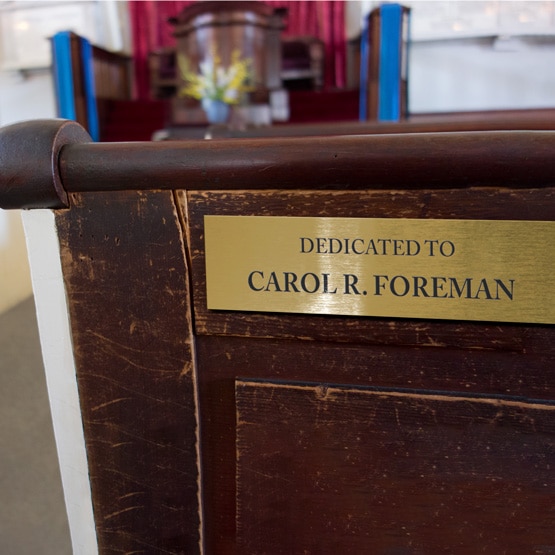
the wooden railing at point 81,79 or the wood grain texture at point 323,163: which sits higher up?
the wooden railing at point 81,79

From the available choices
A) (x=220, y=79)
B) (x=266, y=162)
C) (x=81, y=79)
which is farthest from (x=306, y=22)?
(x=266, y=162)

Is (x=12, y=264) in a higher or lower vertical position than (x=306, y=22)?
lower

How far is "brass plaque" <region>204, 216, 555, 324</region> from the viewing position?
1.54ft

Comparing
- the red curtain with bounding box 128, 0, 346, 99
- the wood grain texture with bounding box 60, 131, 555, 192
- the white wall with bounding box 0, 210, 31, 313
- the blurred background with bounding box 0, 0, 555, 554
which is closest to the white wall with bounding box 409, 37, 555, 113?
the blurred background with bounding box 0, 0, 555, 554

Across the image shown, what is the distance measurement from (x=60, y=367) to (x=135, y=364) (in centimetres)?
10

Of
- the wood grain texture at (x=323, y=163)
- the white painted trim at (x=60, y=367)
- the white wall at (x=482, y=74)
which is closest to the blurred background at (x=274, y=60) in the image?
the white wall at (x=482, y=74)

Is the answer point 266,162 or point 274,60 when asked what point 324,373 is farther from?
point 274,60

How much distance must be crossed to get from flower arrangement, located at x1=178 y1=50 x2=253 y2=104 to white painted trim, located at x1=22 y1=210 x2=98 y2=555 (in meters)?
3.41

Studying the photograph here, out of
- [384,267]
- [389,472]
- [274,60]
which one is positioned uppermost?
[274,60]

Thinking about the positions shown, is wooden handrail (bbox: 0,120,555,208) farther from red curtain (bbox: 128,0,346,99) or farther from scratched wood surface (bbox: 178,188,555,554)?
red curtain (bbox: 128,0,346,99)

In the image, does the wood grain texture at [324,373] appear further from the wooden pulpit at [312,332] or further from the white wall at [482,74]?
the white wall at [482,74]

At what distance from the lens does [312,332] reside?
20.8 inches

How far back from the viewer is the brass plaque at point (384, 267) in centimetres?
47

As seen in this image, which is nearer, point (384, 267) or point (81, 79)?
point (384, 267)
